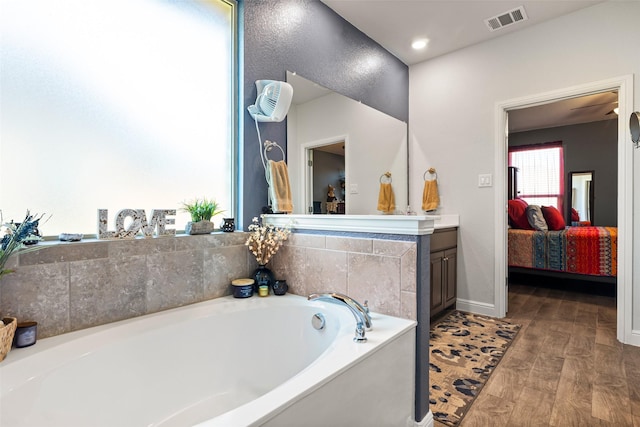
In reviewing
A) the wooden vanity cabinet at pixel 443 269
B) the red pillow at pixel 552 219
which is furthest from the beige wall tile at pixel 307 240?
the red pillow at pixel 552 219

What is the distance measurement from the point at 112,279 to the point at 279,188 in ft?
3.37

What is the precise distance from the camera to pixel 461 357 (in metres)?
2.15

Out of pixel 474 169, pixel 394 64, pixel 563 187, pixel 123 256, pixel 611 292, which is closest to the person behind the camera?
pixel 123 256

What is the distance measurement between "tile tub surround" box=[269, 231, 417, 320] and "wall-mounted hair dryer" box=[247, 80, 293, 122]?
2.49 feet

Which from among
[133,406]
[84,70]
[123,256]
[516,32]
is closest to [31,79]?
[84,70]

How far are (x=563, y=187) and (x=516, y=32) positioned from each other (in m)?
4.23

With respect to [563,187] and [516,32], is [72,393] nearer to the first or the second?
[516,32]

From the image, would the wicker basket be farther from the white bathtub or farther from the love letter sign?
the love letter sign

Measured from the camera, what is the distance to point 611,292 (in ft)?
12.1

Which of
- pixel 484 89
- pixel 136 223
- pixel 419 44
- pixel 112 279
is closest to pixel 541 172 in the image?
pixel 484 89

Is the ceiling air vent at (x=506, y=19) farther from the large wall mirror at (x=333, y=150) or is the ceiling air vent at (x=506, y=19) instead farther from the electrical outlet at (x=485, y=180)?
the electrical outlet at (x=485, y=180)


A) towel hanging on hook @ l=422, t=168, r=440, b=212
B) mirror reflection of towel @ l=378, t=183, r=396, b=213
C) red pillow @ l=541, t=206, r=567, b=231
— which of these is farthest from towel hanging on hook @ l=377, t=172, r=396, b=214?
red pillow @ l=541, t=206, r=567, b=231

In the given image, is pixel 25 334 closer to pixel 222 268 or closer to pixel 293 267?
pixel 222 268

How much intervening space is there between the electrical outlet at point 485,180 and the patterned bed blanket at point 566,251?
1460 millimetres
